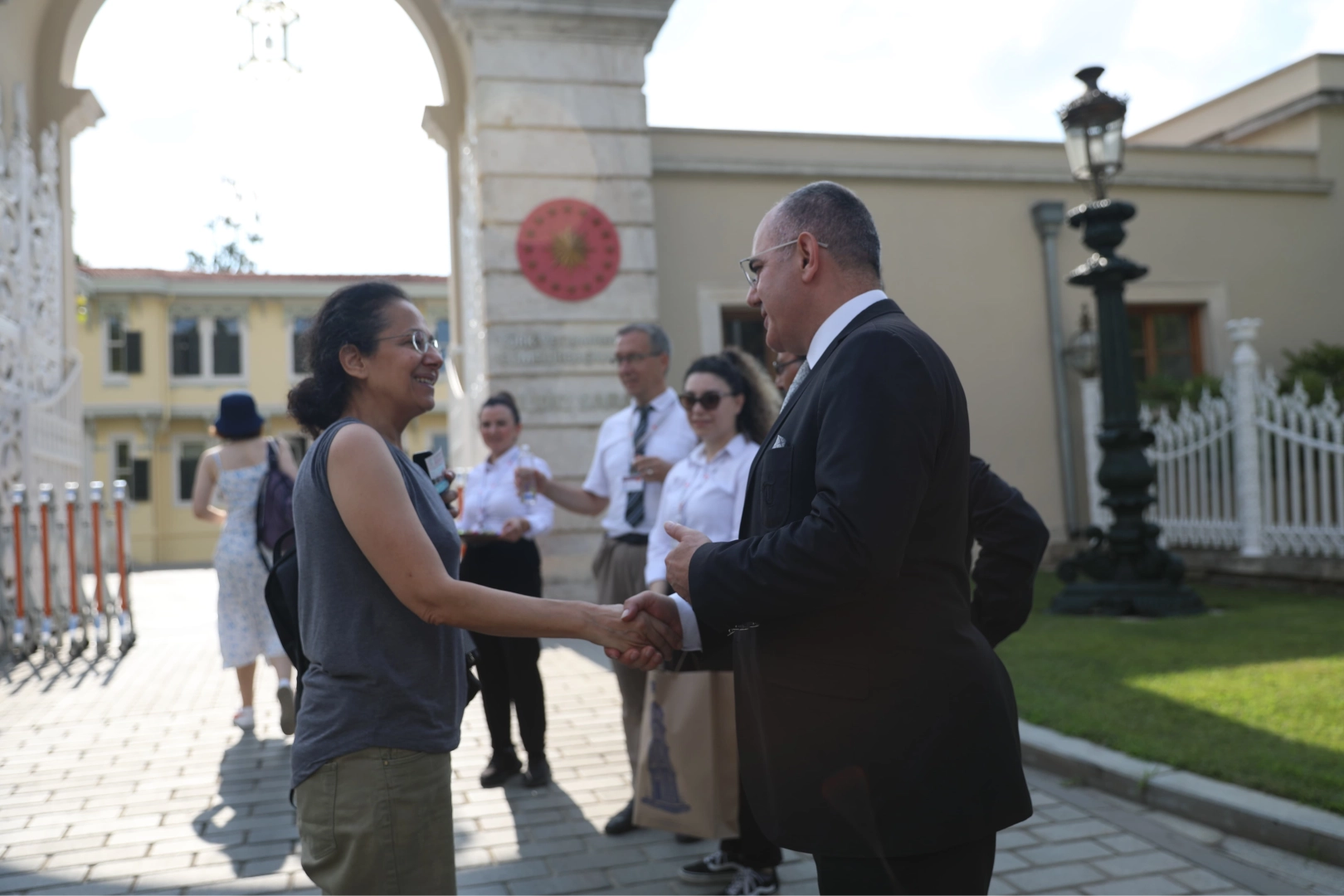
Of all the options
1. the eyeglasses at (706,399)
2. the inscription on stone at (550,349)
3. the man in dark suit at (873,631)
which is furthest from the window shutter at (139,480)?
the man in dark suit at (873,631)

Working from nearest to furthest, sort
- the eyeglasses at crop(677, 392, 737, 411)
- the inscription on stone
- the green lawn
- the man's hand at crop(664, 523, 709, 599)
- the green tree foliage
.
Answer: the man's hand at crop(664, 523, 709, 599) → the eyeglasses at crop(677, 392, 737, 411) → the green lawn → the inscription on stone → the green tree foliage

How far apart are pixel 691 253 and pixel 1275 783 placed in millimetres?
8770

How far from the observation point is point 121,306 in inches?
1262

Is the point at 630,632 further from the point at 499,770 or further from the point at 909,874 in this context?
the point at 499,770

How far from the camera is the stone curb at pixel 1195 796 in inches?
152

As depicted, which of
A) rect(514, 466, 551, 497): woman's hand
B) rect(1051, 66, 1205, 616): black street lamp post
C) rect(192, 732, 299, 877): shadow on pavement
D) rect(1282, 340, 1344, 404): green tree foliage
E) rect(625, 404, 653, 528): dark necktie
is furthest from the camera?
rect(1282, 340, 1344, 404): green tree foliage

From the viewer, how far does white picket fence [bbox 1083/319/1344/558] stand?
9828 millimetres

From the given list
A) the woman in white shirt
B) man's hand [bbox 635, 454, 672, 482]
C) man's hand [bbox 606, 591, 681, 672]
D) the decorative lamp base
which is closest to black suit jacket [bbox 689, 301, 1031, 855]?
man's hand [bbox 606, 591, 681, 672]

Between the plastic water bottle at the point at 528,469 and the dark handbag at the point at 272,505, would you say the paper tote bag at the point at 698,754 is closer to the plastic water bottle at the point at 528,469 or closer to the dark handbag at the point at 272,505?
the plastic water bottle at the point at 528,469

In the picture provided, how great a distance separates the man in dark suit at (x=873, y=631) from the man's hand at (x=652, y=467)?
2.70m

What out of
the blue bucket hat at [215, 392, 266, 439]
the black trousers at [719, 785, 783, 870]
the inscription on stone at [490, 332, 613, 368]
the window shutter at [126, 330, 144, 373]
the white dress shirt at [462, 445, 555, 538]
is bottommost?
the black trousers at [719, 785, 783, 870]

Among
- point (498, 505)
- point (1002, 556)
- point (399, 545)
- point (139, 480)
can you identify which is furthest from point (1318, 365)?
point (139, 480)

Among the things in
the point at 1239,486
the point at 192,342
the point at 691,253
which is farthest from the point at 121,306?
the point at 1239,486

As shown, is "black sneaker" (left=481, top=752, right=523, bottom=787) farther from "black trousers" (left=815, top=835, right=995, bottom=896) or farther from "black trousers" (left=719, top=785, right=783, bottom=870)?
"black trousers" (left=815, top=835, right=995, bottom=896)
